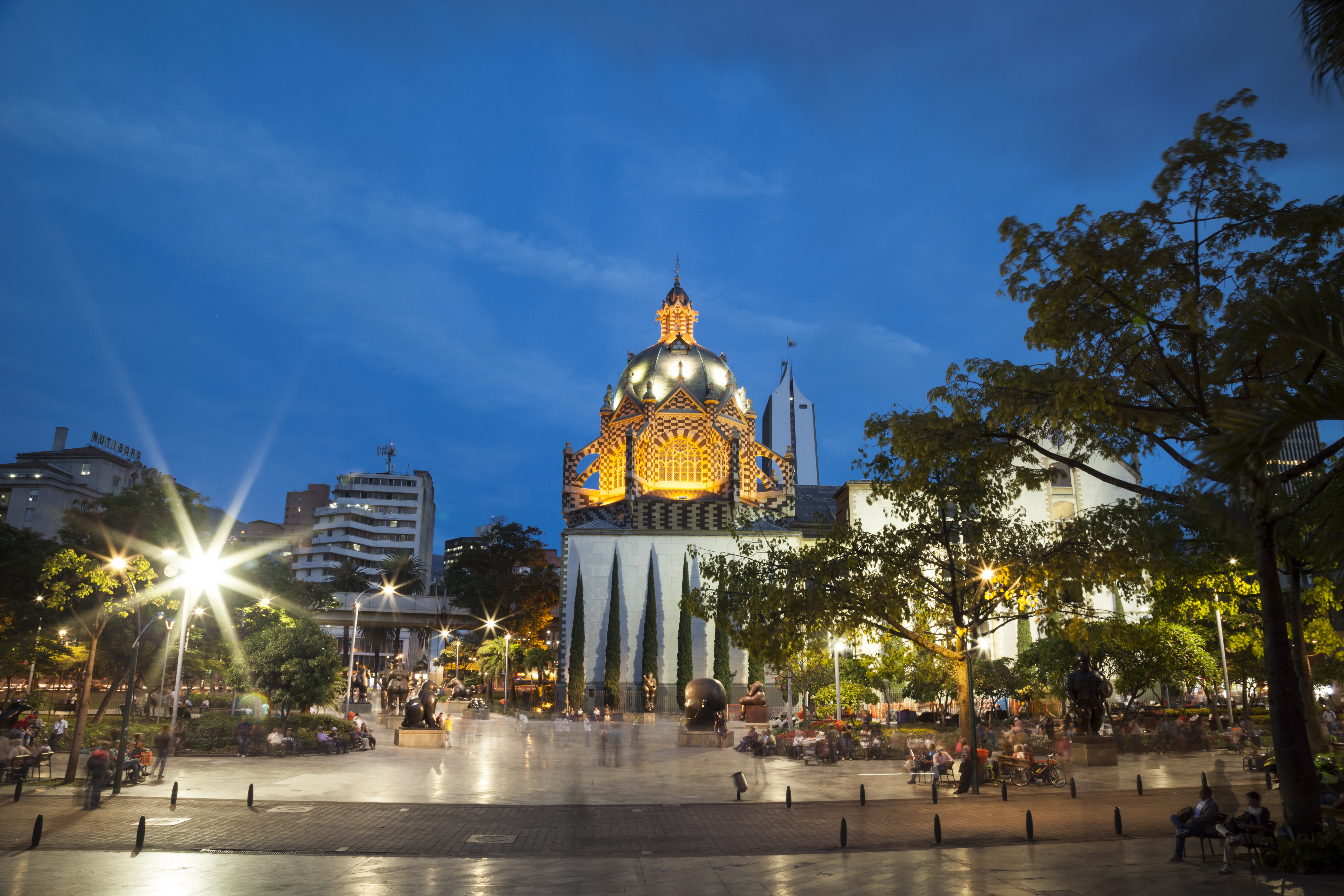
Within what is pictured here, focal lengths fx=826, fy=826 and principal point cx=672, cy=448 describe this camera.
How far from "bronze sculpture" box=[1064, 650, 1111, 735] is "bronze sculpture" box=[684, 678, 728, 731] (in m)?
15.8

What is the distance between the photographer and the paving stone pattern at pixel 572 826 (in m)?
13.6

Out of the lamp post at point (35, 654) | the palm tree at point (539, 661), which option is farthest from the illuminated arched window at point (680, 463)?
the lamp post at point (35, 654)

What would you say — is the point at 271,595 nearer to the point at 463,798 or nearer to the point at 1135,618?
the point at 463,798

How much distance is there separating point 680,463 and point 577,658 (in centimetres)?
1765

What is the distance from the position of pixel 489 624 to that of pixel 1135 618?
4729 cm

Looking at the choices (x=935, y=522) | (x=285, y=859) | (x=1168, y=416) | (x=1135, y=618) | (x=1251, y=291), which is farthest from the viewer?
(x=1135, y=618)

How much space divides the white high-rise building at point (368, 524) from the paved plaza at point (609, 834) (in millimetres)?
103434

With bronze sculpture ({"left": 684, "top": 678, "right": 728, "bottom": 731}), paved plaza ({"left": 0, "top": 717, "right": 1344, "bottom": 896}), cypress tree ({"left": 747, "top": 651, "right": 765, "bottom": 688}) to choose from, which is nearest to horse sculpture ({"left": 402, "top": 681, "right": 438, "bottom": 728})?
paved plaza ({"left": 0, "top": 717, "right": 1344, "bottom": 896})

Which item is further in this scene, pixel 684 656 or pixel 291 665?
pixel 684 656

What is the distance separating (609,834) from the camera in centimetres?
1491

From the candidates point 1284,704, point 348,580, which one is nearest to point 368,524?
point 348,580

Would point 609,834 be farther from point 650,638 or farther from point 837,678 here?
point 650,638

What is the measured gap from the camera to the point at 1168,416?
52.6ft

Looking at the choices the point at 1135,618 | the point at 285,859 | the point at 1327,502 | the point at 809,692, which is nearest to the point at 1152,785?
the point at 1327,502
